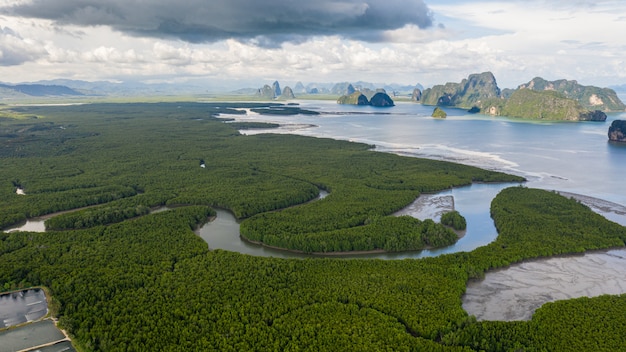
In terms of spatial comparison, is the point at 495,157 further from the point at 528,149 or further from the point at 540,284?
the point at 540,284

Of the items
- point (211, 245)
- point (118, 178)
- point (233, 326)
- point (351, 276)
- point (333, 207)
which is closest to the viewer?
point (233, 326)

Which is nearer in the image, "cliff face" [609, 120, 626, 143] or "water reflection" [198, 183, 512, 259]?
"water reflection" [198, 183, 512, 259]

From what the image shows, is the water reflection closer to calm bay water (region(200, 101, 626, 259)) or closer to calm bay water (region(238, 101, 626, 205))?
calm bay water (region(200, 101, 626, 259))

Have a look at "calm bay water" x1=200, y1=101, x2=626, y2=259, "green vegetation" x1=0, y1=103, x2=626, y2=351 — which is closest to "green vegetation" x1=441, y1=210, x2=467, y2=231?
"calm bay water" x1=200, y1=101, x2=626, y2=259

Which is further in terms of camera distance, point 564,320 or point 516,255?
point 516,255

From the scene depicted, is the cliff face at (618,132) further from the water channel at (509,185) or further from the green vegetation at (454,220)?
the green vegetation at (454,220)

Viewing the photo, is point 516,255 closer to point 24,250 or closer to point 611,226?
point 611,226

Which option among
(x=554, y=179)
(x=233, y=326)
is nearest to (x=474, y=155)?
(x=554, y=179)

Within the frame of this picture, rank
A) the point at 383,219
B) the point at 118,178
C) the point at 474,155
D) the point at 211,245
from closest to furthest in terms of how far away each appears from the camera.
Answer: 1. the point at 211,245
2. the point at 383,219
3. the point at 118,178
4. the point at 474,155
